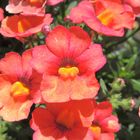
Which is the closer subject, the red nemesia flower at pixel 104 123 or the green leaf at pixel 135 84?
the red nemesia flower at pixel 104 123

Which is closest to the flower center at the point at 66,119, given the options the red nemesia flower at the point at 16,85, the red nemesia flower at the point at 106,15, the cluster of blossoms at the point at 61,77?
the cluster of blossoms at the point at 61,77

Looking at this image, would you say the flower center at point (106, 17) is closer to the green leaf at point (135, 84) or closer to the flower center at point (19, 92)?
the flower center at point (19, 92)

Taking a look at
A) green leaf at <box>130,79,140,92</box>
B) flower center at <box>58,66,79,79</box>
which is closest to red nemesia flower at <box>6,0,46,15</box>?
flower center at <box>58,66,79,79</box>

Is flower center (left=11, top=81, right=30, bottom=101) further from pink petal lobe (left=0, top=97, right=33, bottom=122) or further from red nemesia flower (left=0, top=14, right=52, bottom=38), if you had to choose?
red nemesia flower (left=0, top=14, right=52, bottom=38)

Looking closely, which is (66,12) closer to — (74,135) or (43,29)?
(43,29)

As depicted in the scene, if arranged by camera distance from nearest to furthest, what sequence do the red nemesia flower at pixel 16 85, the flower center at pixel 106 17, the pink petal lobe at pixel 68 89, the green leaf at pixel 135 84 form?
the pink petal lobe at pixel 68 89, the red nemesia flower at pixel 16 85, the flower center at pixel 106 17, the green leaf at pixel 135 84

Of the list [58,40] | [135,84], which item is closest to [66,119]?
[58,40]

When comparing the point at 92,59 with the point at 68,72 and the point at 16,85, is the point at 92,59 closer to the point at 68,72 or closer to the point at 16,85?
the point at 68,72
